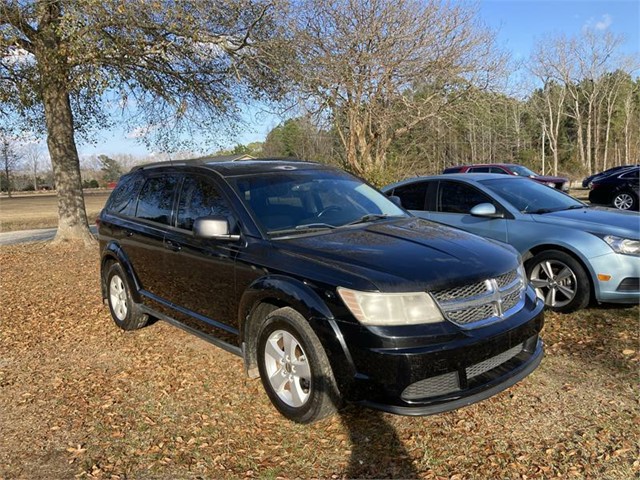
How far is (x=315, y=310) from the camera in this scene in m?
3.16

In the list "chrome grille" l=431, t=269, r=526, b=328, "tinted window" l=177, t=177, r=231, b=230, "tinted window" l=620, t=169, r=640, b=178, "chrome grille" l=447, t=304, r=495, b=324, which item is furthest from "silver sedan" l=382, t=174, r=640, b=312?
"tinted window" l=620, t=169, r=640, b=178

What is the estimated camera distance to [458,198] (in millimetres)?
6766

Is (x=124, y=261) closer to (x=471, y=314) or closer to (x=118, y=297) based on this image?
(x=118, y=297)

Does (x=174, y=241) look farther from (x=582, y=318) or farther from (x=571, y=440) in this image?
(x=582, y=318)

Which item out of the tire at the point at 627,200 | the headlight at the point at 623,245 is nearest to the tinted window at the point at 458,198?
the headlight at the point at 623,245

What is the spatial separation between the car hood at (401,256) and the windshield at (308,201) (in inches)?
10.1

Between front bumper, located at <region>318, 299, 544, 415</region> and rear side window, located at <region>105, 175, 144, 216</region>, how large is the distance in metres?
3.40

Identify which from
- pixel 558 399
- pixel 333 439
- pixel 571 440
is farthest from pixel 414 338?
pixel 558 399

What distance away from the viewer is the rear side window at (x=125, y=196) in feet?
18.2

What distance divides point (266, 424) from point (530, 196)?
15.0ft

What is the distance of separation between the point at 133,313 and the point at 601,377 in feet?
14.5

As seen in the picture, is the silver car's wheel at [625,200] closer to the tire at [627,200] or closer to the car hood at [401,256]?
the tire at [627,200]

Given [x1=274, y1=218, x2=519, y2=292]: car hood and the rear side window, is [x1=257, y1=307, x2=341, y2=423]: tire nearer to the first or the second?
[x1=274, y1=218, x2=519, y2=292]: car hood

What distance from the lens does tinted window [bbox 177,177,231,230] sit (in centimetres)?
419
